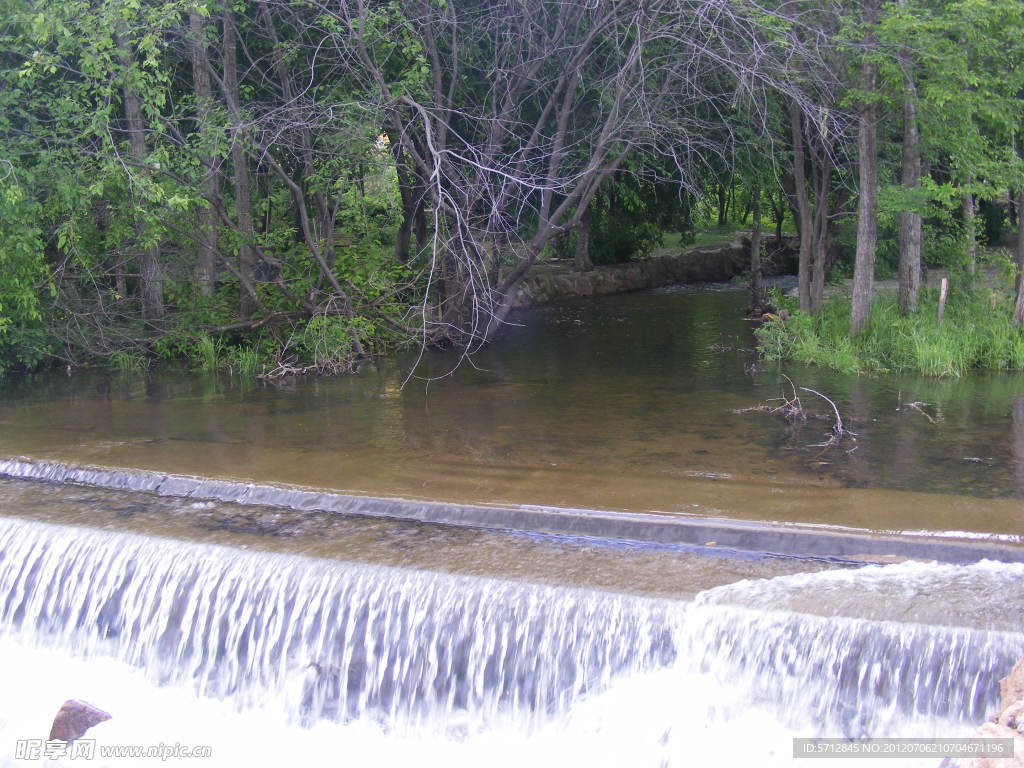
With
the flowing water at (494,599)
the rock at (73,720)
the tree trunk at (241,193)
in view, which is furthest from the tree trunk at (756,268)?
the rock at (73,720)

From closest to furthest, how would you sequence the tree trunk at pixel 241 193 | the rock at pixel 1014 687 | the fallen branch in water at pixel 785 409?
the rock at pixel 1014 687 → the fallen branch in water at pixel 785 409 → the tree trunk at pixel 241 193

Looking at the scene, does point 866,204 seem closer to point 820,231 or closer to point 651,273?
point 820,231

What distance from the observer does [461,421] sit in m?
10.5

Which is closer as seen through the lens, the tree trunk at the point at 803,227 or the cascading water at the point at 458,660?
the cascading water at the point at 458,660

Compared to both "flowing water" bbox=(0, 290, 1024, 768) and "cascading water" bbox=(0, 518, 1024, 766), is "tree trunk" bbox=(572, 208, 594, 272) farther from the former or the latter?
"cascading water" bbox=(0, 518, 1024, 766)

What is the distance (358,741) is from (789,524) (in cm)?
320

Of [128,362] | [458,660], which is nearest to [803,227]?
[128,362]

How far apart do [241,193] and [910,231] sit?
965 centimetres

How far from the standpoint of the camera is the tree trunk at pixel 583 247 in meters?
25.9

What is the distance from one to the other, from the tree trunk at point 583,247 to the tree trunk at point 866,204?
12129mm

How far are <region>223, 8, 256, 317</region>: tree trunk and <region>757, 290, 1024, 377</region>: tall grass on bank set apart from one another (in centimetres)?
760

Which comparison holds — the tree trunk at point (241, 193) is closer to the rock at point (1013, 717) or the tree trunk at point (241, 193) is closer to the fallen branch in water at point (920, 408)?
the fallen branch in water at point (920, 408)

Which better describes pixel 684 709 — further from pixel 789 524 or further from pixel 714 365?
pixel 714 365

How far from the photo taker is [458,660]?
20.1ft
